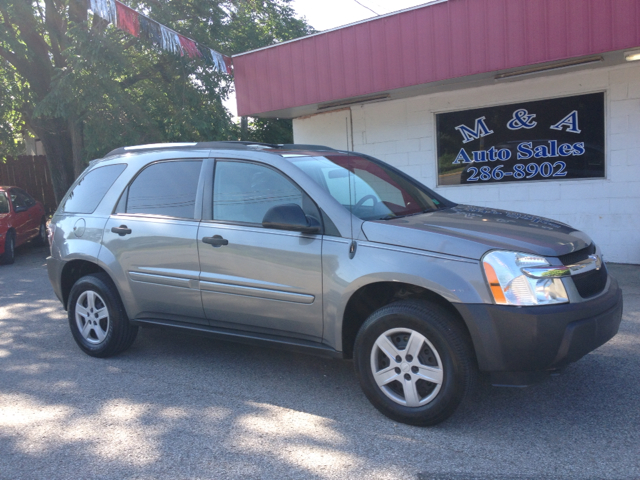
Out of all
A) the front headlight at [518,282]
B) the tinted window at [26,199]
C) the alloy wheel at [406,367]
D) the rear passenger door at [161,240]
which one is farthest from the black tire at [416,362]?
the tinted window at [26,199]

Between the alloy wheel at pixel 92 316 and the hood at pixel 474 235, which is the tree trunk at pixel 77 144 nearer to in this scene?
the alloy wheel at pixel 92 316

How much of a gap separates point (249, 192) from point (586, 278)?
240cm

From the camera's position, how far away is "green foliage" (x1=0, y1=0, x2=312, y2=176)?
40.4 feet

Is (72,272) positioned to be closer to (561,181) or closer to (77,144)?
(561,181)

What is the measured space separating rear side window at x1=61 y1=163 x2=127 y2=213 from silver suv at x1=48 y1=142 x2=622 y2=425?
2cm

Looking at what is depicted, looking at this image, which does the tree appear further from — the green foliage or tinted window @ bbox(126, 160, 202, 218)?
tinted window @ bbox(126, 160, 202, 218)

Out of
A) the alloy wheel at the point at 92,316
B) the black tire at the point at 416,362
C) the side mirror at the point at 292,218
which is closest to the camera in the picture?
the black tire at the point at 416,362

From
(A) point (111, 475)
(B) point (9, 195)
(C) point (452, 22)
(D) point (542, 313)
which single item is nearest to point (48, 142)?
(B) point (9, 195)

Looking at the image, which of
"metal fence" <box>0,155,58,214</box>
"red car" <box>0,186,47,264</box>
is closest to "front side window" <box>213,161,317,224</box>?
"red car" <box>0,186,47,264</box>

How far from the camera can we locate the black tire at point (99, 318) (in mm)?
5023

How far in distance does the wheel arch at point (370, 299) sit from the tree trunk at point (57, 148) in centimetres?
1276

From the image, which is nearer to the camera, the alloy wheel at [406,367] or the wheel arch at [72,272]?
the alloy wheel at [406,367]

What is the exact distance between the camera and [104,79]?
1216 cm

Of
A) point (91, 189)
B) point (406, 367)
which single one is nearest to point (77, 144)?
point (91, 189)
